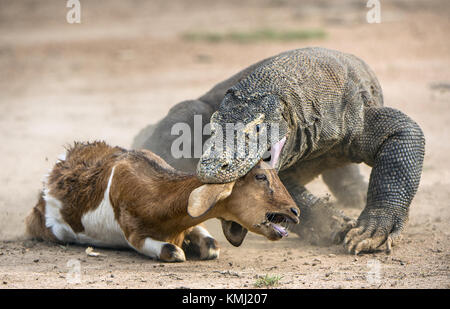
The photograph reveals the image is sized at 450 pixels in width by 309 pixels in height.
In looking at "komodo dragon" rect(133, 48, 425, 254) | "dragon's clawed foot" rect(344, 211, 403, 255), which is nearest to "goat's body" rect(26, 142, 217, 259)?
"komodo dragon" rect(133, 48, 425, 254)

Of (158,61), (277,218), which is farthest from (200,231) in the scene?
(158,61)

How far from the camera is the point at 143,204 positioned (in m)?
5.58

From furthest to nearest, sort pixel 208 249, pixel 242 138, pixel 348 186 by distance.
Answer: pixel 348 186, pixel 208 249, pixel 242 138

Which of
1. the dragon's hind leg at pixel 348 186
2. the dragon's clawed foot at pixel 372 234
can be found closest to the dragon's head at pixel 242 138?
the dragon's clawed foot at pixel 372 234

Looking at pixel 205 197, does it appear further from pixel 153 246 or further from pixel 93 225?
pixel 93 225

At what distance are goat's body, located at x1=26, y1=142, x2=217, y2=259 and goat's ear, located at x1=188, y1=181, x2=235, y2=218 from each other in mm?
269

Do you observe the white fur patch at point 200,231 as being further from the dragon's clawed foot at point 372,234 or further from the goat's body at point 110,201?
the dragon's clawed foot at point 372,234

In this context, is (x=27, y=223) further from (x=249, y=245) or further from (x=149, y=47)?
(x=149, y=47)

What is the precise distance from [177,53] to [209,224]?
992 cm

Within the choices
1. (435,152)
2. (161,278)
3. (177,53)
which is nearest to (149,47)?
(177,53)

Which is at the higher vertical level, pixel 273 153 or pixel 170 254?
pixel 273 153

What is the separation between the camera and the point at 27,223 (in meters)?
6.62

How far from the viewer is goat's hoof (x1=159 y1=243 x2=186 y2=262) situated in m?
5.60

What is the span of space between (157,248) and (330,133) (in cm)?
207
